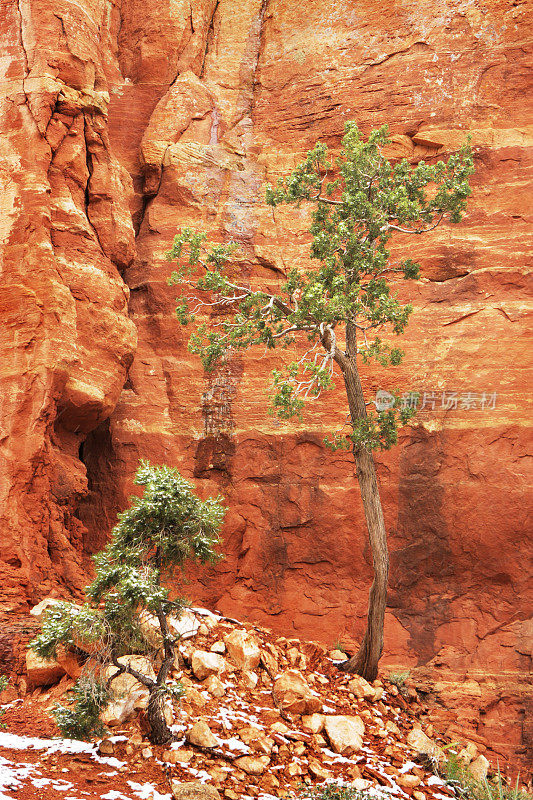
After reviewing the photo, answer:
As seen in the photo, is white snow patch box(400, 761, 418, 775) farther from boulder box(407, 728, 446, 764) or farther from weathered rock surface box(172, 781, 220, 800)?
weathered rock surface box(172, 781, 220, 800)

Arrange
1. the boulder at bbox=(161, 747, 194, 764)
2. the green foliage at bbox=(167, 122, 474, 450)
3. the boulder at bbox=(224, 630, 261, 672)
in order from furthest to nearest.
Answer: the green foliage at bbox=(167, 122, 474, 450) < the boulder at bbox=(224, 630, 261, 672) < the boulder at bbox=(161, 747, 194, 764)

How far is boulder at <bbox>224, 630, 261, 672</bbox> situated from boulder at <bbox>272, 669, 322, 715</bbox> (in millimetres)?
426

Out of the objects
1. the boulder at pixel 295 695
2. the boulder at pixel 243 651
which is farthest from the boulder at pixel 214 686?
the boulder at pixel 295 695

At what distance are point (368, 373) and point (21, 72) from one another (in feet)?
27.0

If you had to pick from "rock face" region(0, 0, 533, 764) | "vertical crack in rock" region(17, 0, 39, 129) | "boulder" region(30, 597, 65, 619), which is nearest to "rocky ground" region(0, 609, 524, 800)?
"boulder" region(30, 597, 65, 619)

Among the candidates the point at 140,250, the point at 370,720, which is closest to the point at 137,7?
the point at 140,250

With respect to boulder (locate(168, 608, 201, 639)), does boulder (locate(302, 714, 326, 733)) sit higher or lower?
lower

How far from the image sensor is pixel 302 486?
520 inches

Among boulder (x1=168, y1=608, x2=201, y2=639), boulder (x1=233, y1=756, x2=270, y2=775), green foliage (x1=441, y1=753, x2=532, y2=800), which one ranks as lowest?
green foliage (x1=441, y1=753, x2=532, y2=800)

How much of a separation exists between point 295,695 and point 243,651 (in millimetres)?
980

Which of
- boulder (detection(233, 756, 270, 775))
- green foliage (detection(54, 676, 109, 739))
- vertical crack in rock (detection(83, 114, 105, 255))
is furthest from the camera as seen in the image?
vertical crack in rock (detection(83, 114, 105, 255))

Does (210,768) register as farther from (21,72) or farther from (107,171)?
(21,72)

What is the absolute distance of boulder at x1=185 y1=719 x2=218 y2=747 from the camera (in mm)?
7902

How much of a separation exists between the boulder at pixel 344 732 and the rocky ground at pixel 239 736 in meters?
0.02
